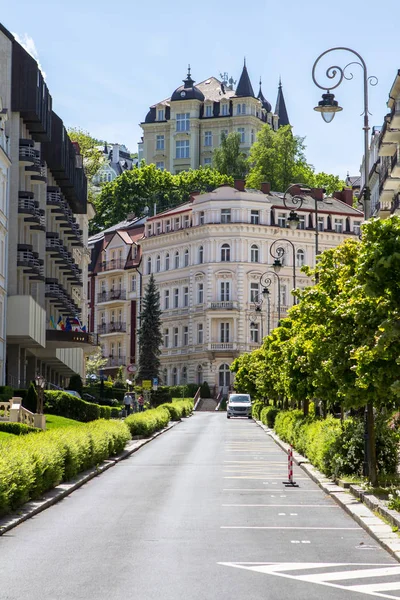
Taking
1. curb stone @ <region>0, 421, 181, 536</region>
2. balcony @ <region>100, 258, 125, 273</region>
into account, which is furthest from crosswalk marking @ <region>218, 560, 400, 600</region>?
balcony @ <region>100, 258, 125, 273</region>

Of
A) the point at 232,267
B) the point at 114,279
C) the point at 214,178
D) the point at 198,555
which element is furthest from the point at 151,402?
the point at 198,555

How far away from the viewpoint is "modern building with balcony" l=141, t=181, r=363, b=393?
11569 centimetres

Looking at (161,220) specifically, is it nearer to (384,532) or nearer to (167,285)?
(167,285)

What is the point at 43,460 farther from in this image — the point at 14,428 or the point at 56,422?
the point at 56,422

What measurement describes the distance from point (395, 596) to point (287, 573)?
1950 millimetres

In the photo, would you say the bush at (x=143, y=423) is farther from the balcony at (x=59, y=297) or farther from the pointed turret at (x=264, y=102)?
the pointed turret at (x=264, y=102)

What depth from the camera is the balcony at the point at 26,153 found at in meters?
70.4

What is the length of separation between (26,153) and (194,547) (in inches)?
2206

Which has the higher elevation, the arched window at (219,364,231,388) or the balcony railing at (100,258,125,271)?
the balcony railing at (100,258,125,271)

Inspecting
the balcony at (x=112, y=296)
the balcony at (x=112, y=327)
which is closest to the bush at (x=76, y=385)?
the balcony at (x=112, y=327)

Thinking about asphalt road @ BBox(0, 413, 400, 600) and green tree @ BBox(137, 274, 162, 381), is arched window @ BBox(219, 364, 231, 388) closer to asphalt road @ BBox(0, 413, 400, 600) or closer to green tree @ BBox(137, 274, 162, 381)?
green tree @ BBox(137, 274, 162, 381)

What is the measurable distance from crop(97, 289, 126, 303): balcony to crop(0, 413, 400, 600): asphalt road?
3852 inches

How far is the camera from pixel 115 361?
127438 millimetres

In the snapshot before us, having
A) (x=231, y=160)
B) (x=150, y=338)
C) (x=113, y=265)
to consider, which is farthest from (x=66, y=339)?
(x=231, y=160)
